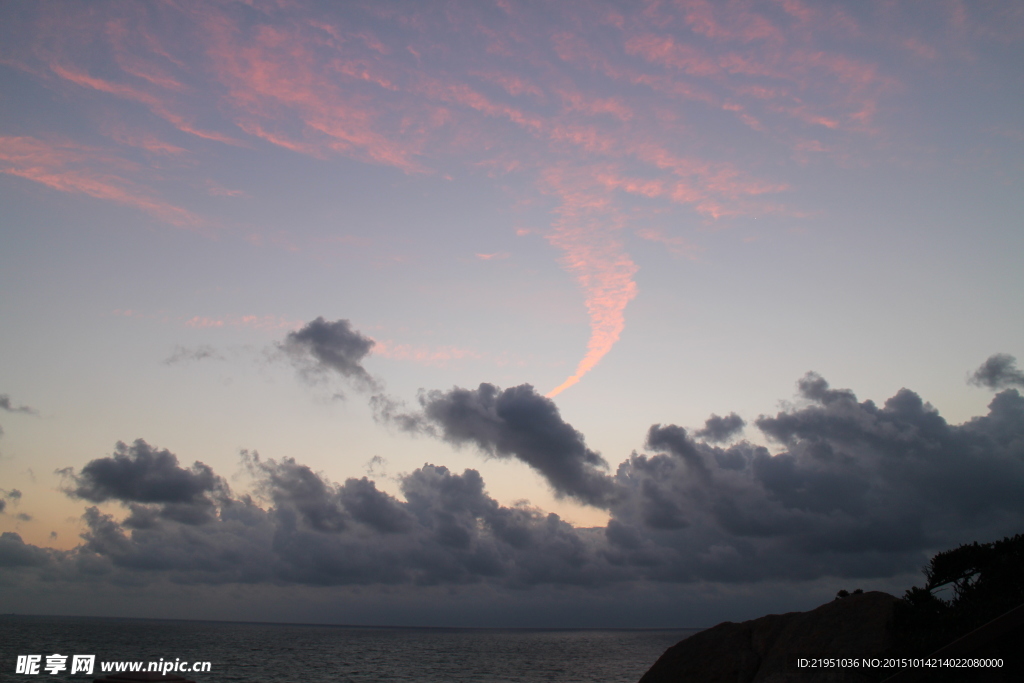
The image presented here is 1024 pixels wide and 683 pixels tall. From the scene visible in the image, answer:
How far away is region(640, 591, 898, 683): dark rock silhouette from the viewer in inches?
934

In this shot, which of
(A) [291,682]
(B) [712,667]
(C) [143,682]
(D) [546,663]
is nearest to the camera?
(C) [143,682]

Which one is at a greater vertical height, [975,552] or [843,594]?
[975,552]

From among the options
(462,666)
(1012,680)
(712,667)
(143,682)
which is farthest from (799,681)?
(462,666)

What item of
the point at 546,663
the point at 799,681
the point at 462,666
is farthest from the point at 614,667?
the point at 799,681

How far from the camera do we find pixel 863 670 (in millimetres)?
22359

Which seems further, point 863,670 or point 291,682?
point 291,682

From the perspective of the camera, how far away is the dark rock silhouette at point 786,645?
2373 centimetres

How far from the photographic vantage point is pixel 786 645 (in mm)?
25984

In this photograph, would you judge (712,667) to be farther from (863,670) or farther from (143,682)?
(143,682)

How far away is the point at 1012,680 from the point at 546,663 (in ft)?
435

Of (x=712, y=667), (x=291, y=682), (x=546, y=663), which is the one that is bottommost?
(x=546, y=663)

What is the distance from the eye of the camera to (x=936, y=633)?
21625 mm

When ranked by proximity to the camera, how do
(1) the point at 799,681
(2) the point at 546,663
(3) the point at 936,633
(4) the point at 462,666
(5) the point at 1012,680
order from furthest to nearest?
1. (2) the point at 546,663
2. (4) the point at 462,666
3. (1) the point at 799,681
4. (3) the point at 936,633
5. (5) the point at 1012,680

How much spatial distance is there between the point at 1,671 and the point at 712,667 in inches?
4350
